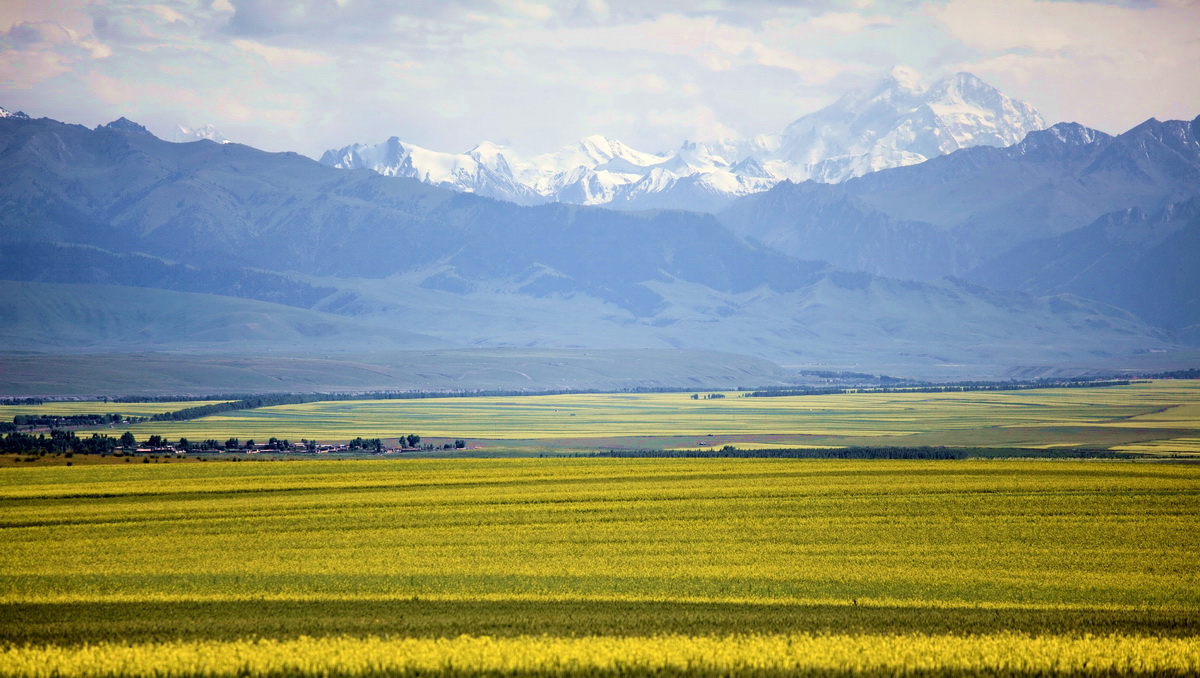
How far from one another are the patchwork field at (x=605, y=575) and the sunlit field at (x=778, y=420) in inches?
2042

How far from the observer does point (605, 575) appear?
39188mm

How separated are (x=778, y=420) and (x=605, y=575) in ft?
346

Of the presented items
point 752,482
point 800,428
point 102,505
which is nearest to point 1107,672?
point 752,482

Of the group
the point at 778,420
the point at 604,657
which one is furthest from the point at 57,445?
the point at 778,420

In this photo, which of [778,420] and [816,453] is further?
[778,420]

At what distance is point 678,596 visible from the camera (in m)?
36.5

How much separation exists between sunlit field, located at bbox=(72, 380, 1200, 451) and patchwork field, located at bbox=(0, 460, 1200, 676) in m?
51.9

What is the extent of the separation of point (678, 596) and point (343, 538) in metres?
15.0

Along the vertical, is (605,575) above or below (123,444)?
below

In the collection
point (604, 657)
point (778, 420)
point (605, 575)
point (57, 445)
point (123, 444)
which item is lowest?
point (604, 657)

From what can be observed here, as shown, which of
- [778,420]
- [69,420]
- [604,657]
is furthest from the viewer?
[778,420]

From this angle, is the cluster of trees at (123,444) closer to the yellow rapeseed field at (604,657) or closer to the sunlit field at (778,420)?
the sunlit field at (778,420)

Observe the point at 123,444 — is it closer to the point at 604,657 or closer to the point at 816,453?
the point at 816,453

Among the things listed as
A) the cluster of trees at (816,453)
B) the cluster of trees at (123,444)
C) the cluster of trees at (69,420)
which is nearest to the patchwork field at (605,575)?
the cluster of trees at (123,444)
